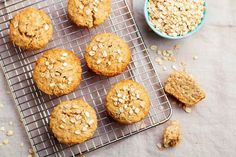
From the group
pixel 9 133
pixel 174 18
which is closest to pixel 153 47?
pixel 174 18

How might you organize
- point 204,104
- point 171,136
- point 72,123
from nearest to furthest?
point 72,123 → point 171,136 → point 204,104

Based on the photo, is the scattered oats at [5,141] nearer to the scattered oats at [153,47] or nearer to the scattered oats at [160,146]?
the scattered oats at [160,146]

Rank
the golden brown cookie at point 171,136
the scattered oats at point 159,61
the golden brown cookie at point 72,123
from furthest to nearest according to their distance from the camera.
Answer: the scattered oats at point 159,61
the golden brown cookie at point 171,136
the golden brown cookie at point 72,123

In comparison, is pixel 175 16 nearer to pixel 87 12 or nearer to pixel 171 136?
pixel 87 12

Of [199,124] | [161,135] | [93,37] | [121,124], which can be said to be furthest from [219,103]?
[93,37]

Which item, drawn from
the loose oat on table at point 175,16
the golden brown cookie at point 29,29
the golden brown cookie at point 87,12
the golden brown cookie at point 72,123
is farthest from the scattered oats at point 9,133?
the loose oat on table at point 175,16

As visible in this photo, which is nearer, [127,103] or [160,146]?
[127,103]
